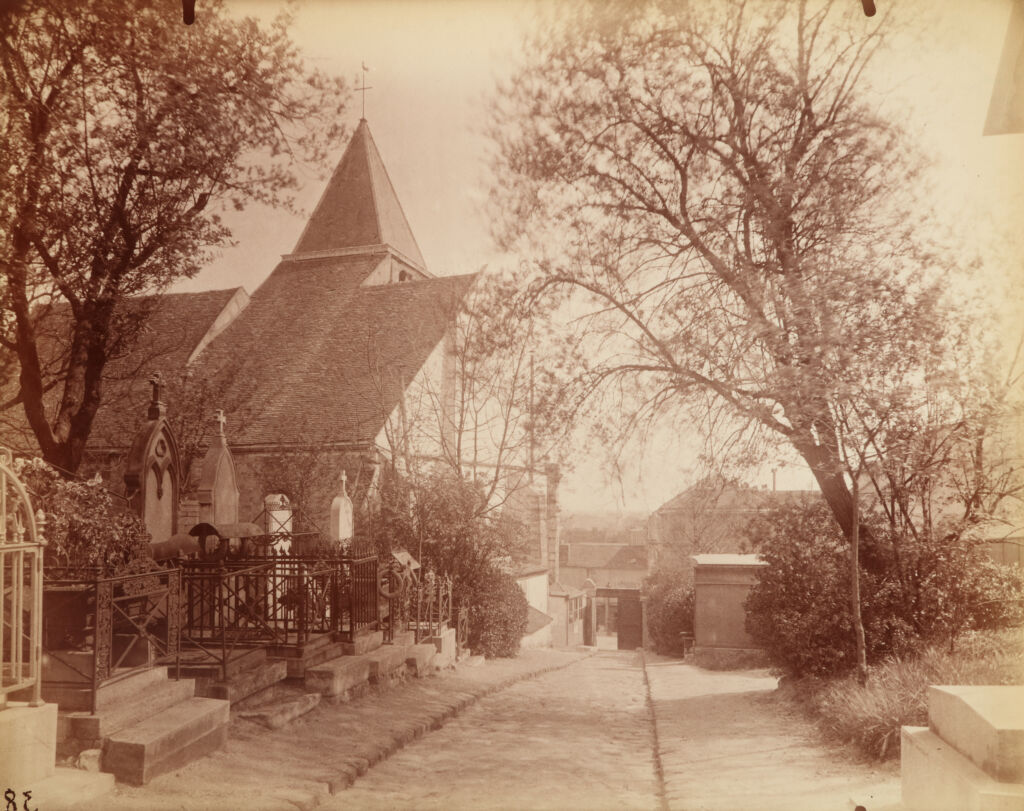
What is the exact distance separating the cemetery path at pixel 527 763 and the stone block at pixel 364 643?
119 centimetres

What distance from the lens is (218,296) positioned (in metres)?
5.48

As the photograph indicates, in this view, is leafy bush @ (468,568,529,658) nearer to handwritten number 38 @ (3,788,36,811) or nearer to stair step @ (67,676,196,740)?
stair step @ (67,676,196,740)

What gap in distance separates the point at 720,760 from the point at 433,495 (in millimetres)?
6165

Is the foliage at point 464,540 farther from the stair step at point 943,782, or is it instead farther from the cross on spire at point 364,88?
the stair step at point 943,782

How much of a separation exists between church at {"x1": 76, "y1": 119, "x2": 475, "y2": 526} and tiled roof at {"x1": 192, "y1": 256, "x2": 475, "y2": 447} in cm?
1

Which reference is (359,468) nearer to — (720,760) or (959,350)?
(720,760)

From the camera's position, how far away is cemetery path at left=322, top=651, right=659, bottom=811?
4227 mm

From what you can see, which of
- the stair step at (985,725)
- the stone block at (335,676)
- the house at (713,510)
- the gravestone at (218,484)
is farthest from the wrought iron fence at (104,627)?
the stair step at (985,725)

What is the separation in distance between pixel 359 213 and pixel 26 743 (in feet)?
12.3

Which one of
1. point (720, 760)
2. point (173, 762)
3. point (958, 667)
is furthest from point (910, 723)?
point (173, 762)

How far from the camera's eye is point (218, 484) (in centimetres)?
693

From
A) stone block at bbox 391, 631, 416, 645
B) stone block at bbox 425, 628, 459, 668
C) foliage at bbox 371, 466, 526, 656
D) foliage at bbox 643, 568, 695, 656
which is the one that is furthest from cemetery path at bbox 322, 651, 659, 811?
foliage at bbox 643, 568, 695, 656

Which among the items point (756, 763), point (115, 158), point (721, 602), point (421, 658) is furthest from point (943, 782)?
point (721, 602)

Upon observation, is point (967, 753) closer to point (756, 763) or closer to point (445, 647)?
point (756, 763)
